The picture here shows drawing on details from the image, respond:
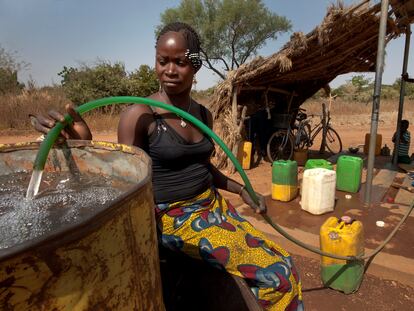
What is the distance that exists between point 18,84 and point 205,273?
20223 millimetres

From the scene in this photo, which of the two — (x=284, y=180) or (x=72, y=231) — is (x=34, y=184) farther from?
(x=284, y=180)

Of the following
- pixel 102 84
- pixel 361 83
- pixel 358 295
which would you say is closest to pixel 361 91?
pixel 361 83

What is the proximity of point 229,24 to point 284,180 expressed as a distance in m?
24.0

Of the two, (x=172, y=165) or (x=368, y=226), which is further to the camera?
(x=368, y=226)

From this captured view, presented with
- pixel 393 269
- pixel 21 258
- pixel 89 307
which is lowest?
A: pixel 393 269

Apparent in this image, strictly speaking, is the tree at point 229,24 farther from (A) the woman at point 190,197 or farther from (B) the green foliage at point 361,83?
(A) the woman at point 190,197

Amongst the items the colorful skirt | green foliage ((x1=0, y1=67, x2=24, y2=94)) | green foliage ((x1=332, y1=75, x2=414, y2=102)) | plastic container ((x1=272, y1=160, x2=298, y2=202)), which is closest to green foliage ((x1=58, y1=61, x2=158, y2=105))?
green foliage ((x1=0, y1=67, x2=24, y2=94))

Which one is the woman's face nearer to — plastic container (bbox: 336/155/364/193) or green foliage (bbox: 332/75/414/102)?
plastic container (bbox: 336/155/364/193)

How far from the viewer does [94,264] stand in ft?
1.94

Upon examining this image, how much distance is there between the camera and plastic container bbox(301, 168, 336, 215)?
429 centimetres

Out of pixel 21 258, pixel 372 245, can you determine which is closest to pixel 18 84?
pixel 372 245

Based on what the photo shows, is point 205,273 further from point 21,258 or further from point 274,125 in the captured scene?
point 274,125

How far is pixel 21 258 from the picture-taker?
0.49 meters

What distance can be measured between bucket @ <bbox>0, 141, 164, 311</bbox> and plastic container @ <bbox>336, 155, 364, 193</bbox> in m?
4.94
